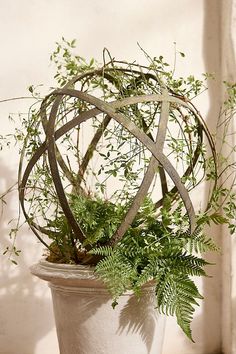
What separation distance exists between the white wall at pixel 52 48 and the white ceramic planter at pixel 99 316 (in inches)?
23.8

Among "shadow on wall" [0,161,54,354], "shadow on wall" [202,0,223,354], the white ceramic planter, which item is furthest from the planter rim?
"shadow on wall" [202,0,223,354]

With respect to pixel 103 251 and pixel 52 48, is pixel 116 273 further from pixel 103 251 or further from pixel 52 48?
pixel 52 48

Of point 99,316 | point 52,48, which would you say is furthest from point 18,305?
point 52,48

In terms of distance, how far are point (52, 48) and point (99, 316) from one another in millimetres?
1064

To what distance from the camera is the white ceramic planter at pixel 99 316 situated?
1492 millimetres

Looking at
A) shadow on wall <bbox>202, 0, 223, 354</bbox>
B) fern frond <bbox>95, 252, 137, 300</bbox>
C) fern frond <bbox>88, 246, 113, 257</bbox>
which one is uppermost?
shadow on wall <bbox>202, 0, 223, 354</bbox>

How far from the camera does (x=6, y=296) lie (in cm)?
211

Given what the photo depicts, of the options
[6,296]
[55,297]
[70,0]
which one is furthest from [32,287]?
[70,0]

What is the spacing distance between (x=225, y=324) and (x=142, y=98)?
117 centimetres

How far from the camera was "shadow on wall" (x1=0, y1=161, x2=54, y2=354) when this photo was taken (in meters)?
2.10

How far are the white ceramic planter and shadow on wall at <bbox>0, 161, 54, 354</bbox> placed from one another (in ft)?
1.91

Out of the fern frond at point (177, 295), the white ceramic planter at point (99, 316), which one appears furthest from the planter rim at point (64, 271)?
the fern frond at point (177, 295)

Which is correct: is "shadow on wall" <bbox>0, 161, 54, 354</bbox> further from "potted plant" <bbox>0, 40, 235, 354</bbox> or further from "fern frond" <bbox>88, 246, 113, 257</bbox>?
"fern frond" <bbox>88, 246, 113, 257</bbox>

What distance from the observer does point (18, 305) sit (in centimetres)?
212
